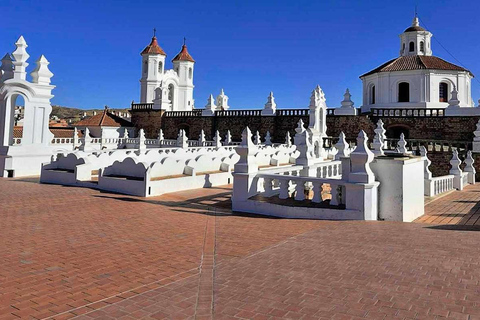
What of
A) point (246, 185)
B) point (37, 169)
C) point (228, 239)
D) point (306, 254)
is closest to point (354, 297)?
point (306, 254)

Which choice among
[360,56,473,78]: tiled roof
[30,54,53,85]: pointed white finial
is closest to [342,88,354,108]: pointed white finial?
[360,56,473,78]: tiled roof

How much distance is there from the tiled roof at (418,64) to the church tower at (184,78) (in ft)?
76.7

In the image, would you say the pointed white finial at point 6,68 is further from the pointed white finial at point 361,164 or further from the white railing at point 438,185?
the white railing at point 438,185

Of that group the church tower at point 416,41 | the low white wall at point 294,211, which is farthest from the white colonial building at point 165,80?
the low white wall at point 294,211

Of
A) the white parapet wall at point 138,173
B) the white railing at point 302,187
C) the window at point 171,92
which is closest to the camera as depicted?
the white railing at point 302,187

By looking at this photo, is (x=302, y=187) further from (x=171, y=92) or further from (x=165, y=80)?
(x=171, y=92)

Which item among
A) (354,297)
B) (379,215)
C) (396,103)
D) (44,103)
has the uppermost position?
(396,103)

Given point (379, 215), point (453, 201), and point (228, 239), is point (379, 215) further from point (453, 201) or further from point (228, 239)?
point (453, 201)

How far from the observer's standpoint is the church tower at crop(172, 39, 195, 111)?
4991cm

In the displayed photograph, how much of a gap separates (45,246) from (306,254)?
4183 millimetres

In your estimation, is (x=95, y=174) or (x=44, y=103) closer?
(x=95, y=174)

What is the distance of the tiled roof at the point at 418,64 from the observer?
34.5 metres

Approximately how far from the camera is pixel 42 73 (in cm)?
1798

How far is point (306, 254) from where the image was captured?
5824 millimetres
